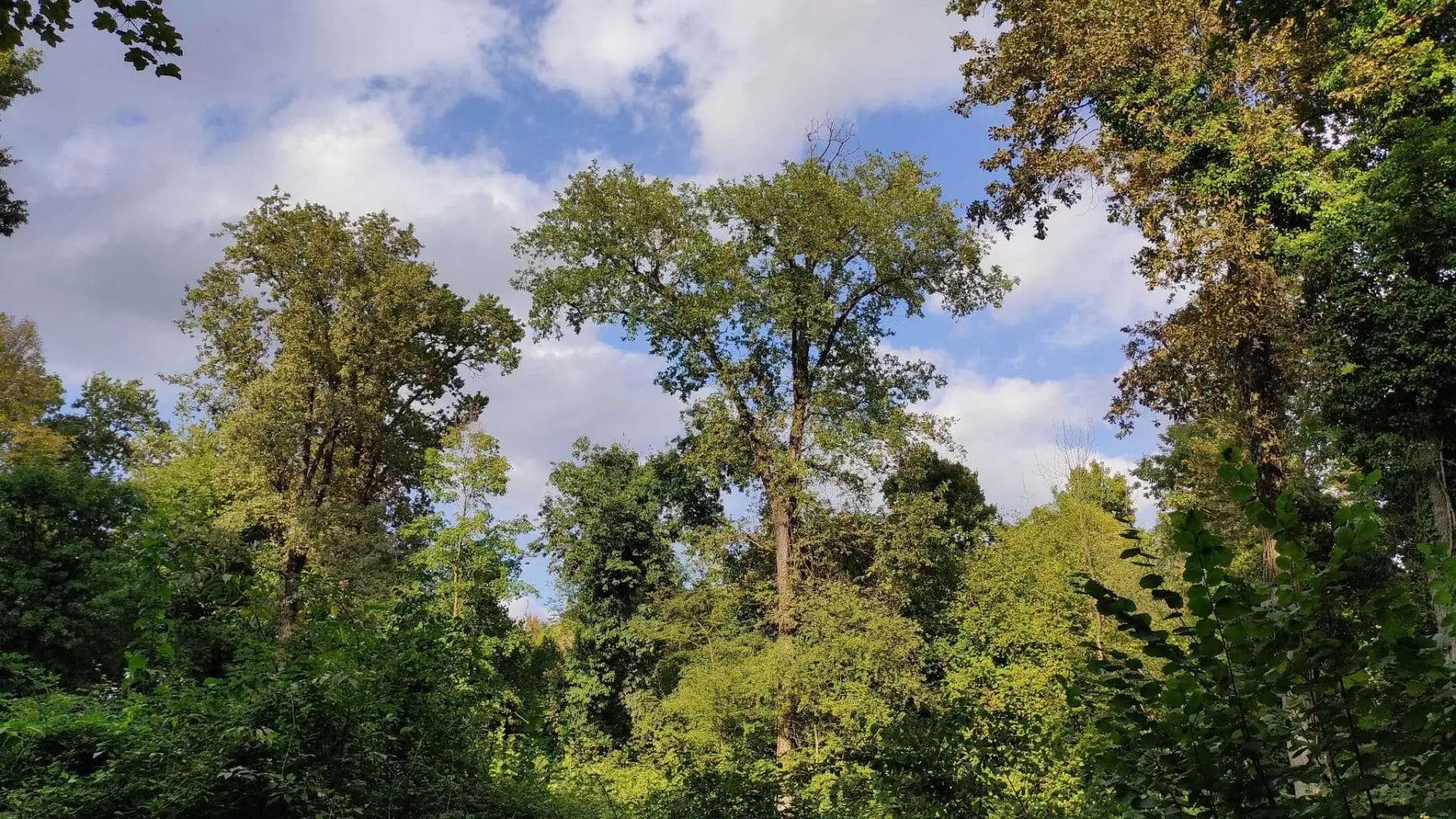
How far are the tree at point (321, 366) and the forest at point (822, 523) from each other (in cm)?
12

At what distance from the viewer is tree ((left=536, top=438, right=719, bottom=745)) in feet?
73.0

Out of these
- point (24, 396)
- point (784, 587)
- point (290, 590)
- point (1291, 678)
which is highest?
point (24, 396)

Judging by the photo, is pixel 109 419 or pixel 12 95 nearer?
pixel 12 95

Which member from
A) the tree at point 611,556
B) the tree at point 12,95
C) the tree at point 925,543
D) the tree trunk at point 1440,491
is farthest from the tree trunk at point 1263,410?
the tree at point 12,95

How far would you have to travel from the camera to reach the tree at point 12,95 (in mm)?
17219

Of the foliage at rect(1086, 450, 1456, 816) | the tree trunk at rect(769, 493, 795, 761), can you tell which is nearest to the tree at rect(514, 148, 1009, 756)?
the tree trunk at rect(769, 493, 795, 761)

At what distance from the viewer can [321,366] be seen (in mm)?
22250

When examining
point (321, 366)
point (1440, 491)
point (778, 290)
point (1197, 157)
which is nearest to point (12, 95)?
point (321, 366)

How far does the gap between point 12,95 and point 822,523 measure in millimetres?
19803

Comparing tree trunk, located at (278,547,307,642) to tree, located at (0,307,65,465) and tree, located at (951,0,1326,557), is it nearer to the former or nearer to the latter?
tree, located at (0,307,65,465)

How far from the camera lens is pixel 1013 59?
43.6ft

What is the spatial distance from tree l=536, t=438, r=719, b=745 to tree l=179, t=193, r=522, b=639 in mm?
4340

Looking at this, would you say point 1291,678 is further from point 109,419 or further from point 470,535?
point 109,419

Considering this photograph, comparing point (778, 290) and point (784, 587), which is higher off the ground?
point (778, 290)
